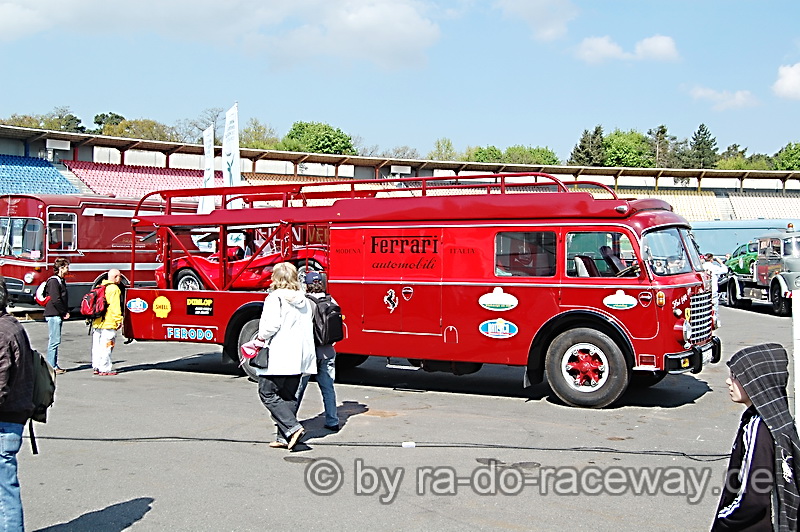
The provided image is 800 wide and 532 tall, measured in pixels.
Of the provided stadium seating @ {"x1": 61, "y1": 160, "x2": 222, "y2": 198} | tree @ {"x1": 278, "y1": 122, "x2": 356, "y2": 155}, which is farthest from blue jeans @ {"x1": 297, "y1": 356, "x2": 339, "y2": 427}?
tree @ {"x1": 278, "y1": 122, "x2": 356, "y2": 155}

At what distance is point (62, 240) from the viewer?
22.2 meters

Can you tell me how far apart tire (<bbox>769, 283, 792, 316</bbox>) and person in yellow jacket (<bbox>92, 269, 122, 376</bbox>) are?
19.6 m

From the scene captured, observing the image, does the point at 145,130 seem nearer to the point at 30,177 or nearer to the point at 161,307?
the point at 30,177

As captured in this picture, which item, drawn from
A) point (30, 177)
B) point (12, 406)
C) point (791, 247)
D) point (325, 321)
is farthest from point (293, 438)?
point (30, 177)

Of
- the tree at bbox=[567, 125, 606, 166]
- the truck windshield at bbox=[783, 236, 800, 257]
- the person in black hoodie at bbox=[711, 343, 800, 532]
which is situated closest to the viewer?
the person in black hoodie at bbox=[711, 343, 800, 532]

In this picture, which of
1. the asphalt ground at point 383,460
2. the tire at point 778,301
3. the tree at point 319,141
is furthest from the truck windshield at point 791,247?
the tree at point 319,141

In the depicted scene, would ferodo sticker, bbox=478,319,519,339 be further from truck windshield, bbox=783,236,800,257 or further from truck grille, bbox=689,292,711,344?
truck windshield, bbox=783,236,800,257

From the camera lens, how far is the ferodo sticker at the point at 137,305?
45.0 feet

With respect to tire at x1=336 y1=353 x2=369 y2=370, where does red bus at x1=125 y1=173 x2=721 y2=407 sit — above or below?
above

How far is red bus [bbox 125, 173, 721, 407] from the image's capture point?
33.5 feet

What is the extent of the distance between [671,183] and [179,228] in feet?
186

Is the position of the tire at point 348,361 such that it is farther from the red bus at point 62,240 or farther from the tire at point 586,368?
the red bus at point 62,240

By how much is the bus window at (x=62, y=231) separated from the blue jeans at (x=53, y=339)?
31.5 feet

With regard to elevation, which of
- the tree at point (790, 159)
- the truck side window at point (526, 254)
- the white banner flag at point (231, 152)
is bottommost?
the truck side window at point (526, 254)
